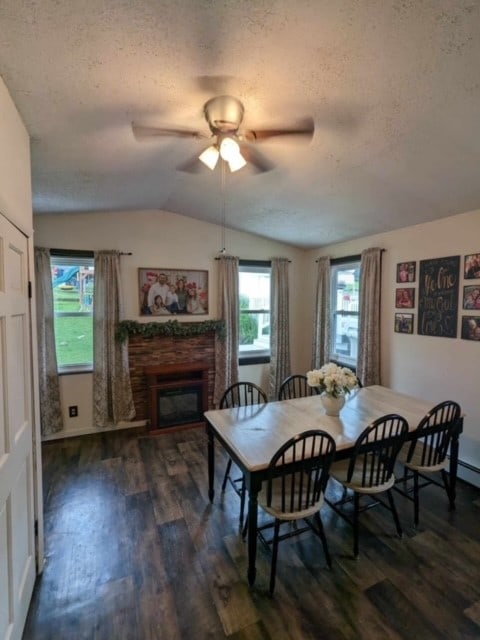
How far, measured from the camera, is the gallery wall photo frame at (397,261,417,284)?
3.23 meters

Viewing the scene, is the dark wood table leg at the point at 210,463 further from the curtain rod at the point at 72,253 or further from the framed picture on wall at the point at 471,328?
the curtain rod at the point at 72,253

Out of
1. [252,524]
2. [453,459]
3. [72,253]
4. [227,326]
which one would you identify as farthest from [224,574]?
[72,253]

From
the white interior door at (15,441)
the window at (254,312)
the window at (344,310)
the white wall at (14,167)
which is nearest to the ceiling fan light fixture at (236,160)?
the white wall at (14,167)

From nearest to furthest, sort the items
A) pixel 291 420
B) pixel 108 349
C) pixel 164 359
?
pixel 291 420
pixel 108 349
pixel 164 359

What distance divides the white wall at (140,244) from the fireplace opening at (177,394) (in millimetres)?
723

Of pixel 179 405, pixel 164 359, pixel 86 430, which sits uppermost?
pixel 164 359

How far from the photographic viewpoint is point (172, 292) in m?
4.11

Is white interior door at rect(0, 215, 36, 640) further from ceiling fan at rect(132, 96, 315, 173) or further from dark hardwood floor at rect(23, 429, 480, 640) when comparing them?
ceiling fan at rect(132, 96, 315, 173)

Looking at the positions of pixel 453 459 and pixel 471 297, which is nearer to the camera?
pixel 453 459

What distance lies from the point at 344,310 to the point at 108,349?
322 cm

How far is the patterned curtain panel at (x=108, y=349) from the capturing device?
144 inches

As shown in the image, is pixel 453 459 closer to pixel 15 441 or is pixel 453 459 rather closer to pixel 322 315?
pixel 322 315

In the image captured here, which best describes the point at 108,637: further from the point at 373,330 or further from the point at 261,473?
the point at 373,330

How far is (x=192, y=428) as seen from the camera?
13.1ft
